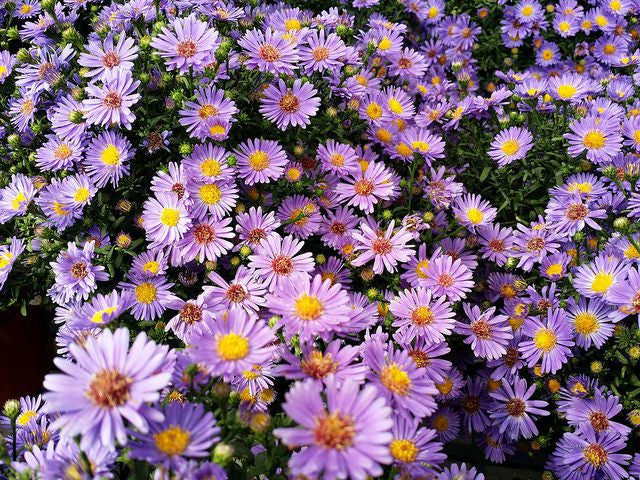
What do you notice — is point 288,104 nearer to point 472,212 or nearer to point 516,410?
point 472,212

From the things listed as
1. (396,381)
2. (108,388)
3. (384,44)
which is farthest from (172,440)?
(384,44)

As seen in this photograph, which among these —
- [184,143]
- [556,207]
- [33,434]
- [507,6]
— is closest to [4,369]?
[33,434]

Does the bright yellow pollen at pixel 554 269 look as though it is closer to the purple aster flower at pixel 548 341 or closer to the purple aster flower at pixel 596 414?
the purple aster flower at pixel 548 341

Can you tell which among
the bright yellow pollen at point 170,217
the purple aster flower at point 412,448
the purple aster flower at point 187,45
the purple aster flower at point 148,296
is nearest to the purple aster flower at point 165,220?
the bright yellow pollen at point 170,217

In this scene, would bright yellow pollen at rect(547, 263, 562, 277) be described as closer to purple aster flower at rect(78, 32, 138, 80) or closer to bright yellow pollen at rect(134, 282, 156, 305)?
bright yellow pollen at rect(134, 282, 156, 305)

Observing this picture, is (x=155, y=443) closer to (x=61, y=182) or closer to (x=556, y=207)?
(x=61, y=182)

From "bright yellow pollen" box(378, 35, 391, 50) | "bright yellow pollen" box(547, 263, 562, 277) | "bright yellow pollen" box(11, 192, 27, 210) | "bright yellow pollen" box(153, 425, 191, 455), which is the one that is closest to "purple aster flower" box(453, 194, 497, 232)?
"bright yellow pollen" box(547, 263, 562, 277)
